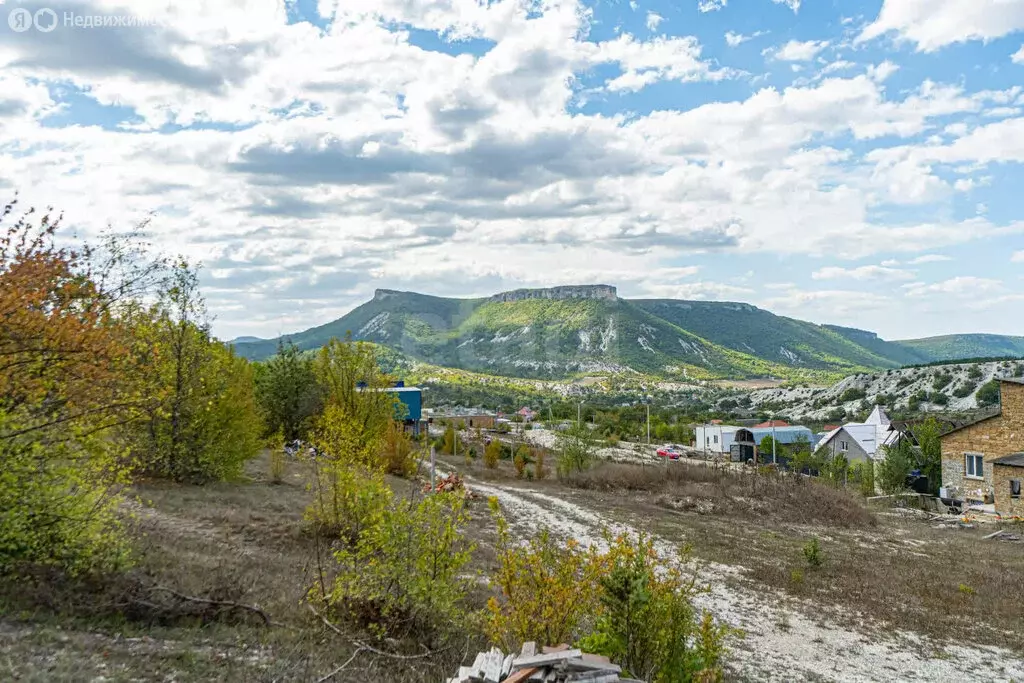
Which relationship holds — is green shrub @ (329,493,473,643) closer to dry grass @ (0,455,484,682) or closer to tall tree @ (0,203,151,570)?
dry grass @ (0,455,484,682)

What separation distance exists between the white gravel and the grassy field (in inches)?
15.3

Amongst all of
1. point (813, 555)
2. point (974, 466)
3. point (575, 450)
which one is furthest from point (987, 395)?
point (813, 555)

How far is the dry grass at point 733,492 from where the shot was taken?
30750 millimetres

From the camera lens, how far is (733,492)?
3466 centimetres

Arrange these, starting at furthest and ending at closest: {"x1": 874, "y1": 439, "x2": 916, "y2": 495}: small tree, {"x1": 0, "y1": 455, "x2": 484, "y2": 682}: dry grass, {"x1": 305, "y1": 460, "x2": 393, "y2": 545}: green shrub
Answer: {"x1": 874, "y1": 439, "x2": 916, "y2": 495}: small tree
{"x1": 305, "y1": 460, "x2": 393, "y2": 545}: green shrub
{"x1": 0, "y1": 455, "x2": 484, "y2": 682}: dry grass

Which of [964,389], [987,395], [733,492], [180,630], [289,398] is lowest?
[733,492]

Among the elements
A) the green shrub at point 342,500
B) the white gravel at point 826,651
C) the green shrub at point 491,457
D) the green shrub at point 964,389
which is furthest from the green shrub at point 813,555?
the green shrub at point 964,389

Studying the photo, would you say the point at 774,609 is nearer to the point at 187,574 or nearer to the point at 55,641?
the point at 187,574

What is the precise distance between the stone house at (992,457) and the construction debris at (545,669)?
35.2m

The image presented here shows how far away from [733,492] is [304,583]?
28.3 m

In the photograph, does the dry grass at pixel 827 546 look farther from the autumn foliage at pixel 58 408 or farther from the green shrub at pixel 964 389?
the green shrub at pixel 964 389

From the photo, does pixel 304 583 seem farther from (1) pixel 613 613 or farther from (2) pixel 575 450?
(2) pixel 575 450

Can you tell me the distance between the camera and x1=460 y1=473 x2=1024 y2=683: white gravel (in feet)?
36.2

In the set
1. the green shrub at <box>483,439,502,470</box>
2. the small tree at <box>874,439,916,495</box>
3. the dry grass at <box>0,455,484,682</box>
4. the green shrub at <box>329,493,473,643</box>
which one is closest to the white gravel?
the green shrub at <box>329,493,473,643</box>
